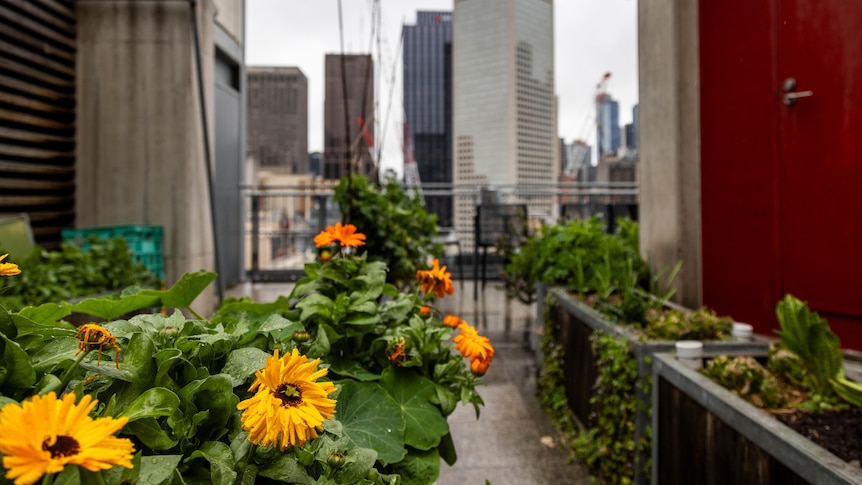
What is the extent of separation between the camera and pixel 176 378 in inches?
22.7

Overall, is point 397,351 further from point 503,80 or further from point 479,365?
point 503,80

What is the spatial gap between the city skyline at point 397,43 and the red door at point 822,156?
0.96 m

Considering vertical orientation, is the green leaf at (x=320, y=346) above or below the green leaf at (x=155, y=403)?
below

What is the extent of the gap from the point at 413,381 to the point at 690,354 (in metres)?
1.31

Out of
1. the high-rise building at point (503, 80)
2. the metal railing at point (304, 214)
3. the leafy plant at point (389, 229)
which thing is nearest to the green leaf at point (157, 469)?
the leafy plant at point (389, 229)

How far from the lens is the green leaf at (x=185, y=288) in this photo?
889 mm

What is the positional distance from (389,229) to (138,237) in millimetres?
1983

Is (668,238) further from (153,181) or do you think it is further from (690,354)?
(153,181)

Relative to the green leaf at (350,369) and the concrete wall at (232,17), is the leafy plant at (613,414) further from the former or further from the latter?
the concrete wall at (232,17)

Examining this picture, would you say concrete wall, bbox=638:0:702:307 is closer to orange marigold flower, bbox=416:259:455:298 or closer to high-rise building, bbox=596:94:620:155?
high-rise building, bbox=596:94:620:155

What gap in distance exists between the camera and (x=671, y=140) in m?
3.39

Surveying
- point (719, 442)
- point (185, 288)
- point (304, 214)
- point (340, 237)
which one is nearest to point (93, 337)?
point (185, 288)

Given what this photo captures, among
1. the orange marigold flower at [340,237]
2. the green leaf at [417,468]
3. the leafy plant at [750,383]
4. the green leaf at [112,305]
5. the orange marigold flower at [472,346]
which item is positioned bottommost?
the leafy plant at [750,383]

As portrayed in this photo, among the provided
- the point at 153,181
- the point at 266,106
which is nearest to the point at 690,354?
the point at 153,181
